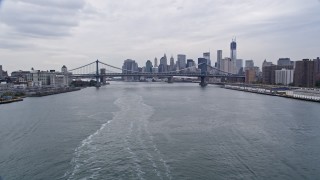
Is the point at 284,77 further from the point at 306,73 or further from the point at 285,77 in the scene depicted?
the point at 306,73

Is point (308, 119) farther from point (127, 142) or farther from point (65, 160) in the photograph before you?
point (65, 160)

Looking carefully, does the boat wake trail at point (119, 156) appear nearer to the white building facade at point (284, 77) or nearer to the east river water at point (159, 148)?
the east river water at point (159, 148)

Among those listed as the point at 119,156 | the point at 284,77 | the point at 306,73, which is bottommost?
the point at 119,156

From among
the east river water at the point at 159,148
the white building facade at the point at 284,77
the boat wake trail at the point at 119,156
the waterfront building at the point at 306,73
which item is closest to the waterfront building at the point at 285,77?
the white building facade at the point at 284,77

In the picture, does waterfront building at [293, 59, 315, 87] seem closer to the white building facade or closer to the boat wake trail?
the white building facade

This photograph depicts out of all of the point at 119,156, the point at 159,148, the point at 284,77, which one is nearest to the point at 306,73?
the point at 284,77
